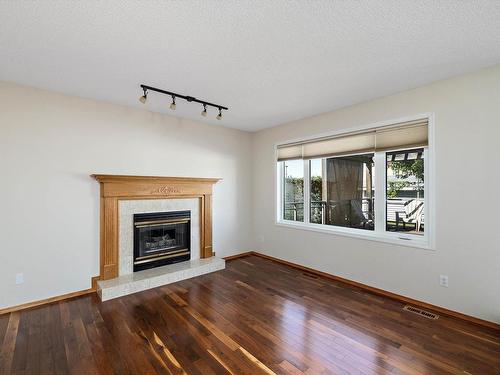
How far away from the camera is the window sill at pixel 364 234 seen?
9.82 feet

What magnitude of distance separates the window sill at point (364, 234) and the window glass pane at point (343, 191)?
98 millimetres

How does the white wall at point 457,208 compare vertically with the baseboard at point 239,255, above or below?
above

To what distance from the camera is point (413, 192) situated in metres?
3.12

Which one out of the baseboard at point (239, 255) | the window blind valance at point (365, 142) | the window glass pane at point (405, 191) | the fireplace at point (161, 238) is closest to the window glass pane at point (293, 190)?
the window blind valance at point (365, 142)

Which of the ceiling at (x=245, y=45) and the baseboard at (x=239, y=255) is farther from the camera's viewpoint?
the baseboard at (x=239, y=255)

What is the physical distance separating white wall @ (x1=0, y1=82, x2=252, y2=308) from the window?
7.41ft

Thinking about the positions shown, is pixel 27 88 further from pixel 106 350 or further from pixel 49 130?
pixel 106 350

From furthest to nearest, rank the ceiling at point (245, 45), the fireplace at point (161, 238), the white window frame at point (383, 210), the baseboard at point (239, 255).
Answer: the baseboard at point (239, 255) → the fireplace at point (161, 238) → the white window frame at point (383, 210) → the ceiling at point (245, 45)

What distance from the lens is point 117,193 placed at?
3473mm

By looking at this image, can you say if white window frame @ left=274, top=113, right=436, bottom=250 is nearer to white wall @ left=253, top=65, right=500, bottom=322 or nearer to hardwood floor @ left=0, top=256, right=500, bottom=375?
white wall @ left=253, top=65, right=500, bottom=322

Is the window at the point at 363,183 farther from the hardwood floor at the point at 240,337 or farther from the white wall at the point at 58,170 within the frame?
the white wall at the point at 58,170

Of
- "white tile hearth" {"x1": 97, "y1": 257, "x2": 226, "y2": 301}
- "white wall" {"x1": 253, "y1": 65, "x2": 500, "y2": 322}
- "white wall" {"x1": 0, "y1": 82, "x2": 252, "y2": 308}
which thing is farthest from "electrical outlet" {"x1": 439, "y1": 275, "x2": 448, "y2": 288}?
"white wall" {"x1": 0, "y1": 82, "x2": 252, "y2": 308}

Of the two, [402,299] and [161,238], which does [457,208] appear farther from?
[161,238]

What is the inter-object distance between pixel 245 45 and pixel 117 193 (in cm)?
261
